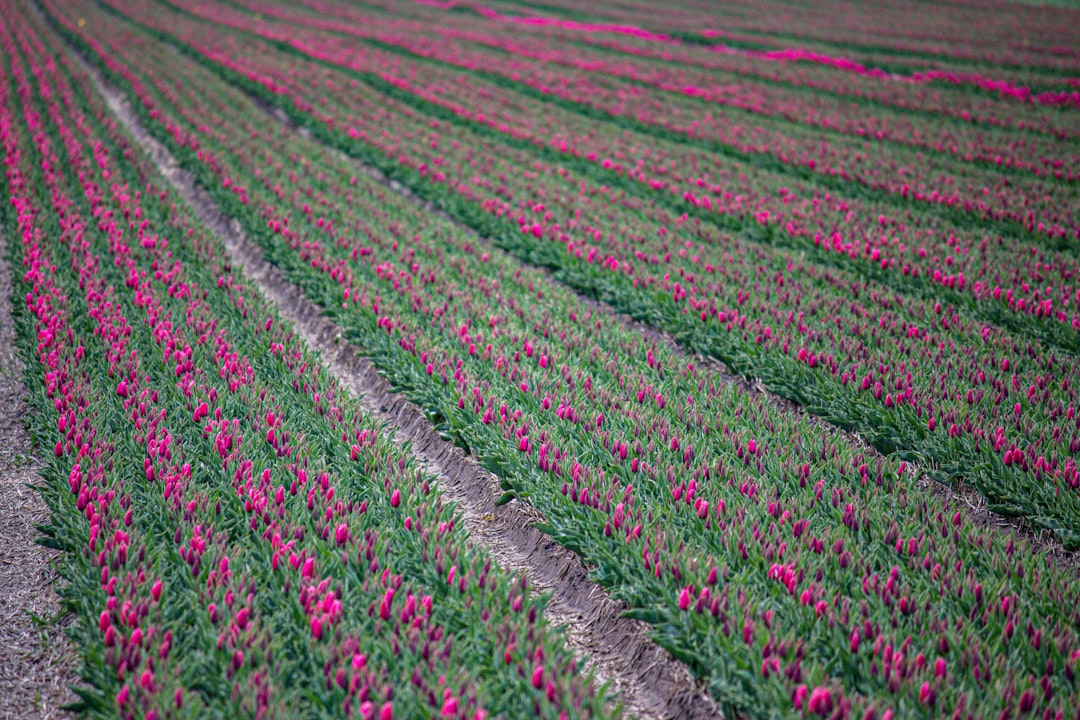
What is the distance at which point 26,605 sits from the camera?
13.0 ft

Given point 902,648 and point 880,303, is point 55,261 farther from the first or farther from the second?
point 880,303

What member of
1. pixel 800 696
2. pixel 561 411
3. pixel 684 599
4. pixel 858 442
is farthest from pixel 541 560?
pixel 858 442

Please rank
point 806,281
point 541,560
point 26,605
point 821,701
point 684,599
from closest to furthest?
point 821,701 → point 684,599 → point 26,605 → point 541,560 → point 806,281

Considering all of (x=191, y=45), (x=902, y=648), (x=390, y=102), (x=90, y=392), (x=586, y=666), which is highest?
(x=191, y=45)

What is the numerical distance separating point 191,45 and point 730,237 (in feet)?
79.4

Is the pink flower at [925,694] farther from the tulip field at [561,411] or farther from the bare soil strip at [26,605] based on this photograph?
the bare soil strip at [26,605]

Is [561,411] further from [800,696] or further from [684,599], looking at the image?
[800,696]

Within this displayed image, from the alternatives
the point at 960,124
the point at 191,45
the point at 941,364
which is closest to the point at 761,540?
the point at 941,364

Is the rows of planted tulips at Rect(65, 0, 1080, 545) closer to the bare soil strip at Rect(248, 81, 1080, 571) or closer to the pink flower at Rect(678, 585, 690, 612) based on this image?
the bare soil strip at Rect(248, 81, 1080, 571)

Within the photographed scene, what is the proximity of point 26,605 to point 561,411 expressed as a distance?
147 inches

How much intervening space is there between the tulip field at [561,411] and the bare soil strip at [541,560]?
0.38 feet

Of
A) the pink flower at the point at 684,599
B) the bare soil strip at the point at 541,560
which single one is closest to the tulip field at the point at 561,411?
the pink flower at the point at 684,599

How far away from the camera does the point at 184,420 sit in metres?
5.17

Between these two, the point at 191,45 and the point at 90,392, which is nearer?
the point at 90,392
